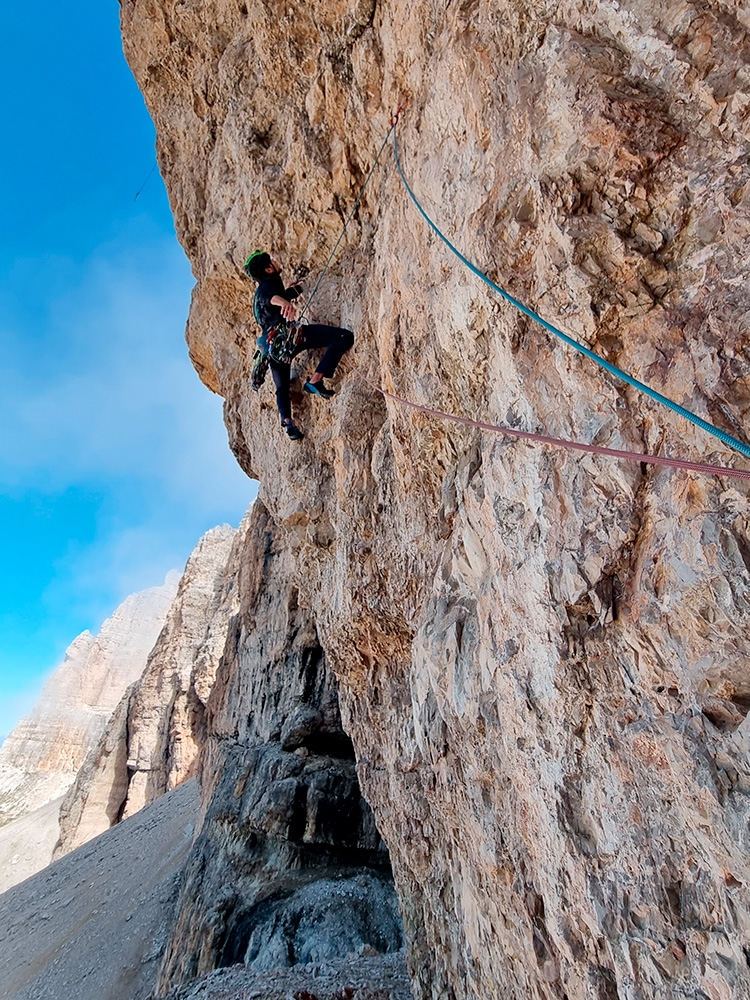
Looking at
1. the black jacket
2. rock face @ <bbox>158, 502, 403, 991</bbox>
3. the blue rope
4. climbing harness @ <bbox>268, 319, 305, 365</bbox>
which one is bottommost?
rock face @ <bbox>158, 502, 403, 991</bbox>

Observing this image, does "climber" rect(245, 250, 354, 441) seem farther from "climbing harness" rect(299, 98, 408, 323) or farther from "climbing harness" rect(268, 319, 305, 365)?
"climbing harness" rect(299, 98, 408, 323)

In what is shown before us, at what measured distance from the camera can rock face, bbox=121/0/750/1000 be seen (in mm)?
2100

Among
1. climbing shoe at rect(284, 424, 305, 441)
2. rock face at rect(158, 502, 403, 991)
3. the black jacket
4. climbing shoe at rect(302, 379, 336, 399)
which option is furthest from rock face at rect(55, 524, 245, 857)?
the black jacket

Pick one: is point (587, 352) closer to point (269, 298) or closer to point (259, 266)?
point (269, 298)

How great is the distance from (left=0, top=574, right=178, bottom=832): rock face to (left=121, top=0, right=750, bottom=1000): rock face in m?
55.6

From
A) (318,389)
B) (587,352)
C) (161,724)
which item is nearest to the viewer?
(587,352)

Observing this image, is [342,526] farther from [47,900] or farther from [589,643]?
[47,900]

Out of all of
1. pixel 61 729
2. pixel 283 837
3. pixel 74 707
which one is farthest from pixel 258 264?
pixel 74 707

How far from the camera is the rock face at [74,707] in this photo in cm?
5291

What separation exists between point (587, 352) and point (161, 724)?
29737 mm

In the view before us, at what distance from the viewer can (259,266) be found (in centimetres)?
633

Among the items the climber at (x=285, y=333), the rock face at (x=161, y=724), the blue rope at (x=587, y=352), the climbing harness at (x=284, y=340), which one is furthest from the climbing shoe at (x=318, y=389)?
the rock face at (x=161, y=724)

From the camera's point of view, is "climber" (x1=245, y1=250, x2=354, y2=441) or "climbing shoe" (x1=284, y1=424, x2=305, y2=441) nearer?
"climber" (x1=245, y1=250, x2=354, y2=441)

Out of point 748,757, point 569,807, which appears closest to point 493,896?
point 569,807
